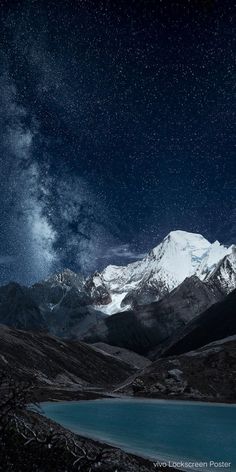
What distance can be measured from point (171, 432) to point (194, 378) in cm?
8913

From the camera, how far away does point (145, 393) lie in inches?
6181

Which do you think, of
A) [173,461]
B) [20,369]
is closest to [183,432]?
[173,461]

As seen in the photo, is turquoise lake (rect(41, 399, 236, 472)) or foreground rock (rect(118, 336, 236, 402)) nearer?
turquoise lake (rect(41, 399, 236, 472))

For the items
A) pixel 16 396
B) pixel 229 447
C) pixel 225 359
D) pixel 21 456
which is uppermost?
pixel 225 359

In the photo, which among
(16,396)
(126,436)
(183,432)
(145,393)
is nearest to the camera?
(16,396)

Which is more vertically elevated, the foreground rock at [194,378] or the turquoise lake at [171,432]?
the foreground rock at [194,378]

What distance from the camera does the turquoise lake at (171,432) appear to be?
53.4m

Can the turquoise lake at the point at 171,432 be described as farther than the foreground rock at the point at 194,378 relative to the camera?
No

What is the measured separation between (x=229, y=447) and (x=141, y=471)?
33692 mm

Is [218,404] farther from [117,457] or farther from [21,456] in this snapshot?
[21,456]

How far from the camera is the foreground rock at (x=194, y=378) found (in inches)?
5871

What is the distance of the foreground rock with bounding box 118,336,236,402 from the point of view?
149 m

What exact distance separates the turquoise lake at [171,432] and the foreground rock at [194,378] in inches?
981

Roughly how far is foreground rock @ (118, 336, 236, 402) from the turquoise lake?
81.7 feet
